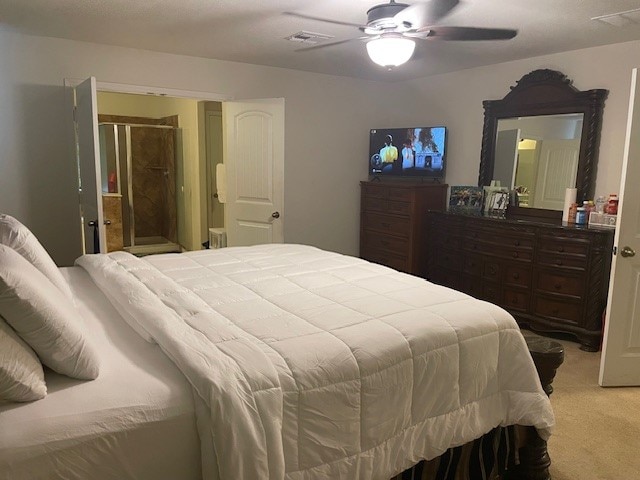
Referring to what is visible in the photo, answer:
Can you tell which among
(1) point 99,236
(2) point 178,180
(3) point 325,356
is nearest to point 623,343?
(3) point 325,356

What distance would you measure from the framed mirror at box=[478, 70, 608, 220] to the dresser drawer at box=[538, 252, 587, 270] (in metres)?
0.57

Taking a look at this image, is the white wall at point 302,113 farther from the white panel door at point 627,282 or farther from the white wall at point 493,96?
the white panel door at point 627,282

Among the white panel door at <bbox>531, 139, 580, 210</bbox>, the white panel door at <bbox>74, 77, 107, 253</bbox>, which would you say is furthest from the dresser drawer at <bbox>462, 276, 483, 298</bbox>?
the white panel door at <bbox>74, 77, 107, 253</bbox>

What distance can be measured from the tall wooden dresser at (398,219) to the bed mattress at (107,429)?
3.64m

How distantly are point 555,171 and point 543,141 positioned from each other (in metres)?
0.29

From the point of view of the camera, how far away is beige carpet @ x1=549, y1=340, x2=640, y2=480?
2270 millimetres

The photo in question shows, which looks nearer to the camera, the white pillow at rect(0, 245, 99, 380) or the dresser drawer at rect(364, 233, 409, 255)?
the white pillow at rect(0, 245, 99, 380)

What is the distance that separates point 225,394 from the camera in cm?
132

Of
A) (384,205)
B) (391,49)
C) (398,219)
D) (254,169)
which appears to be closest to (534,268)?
(398,219)

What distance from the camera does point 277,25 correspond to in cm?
333

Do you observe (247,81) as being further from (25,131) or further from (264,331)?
(264,331)

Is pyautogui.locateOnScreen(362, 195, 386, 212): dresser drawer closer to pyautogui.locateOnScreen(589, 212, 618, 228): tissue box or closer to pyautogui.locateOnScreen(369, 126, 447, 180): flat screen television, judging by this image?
pyautogui.locateOnScreen(369, 126, 447, 180): flat screen television

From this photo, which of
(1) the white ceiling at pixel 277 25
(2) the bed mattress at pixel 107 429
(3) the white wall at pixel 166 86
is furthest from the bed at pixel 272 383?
(3) the white wall at pixel 166 86

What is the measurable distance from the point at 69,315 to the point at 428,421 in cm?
128
